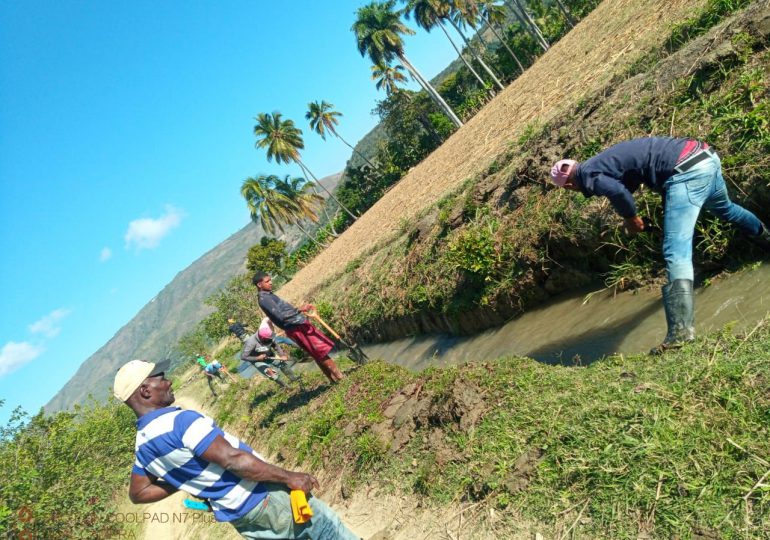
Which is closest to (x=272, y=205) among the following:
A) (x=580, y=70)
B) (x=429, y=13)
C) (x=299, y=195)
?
(x=299, y=195)

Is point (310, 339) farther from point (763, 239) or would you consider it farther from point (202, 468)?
point (763, 239)

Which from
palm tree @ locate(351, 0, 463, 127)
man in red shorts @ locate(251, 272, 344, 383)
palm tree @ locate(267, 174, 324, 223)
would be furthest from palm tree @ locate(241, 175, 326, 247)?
man in red shorts @ locate(251, 272, 344, 383)

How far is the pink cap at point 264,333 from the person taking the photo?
391 inches

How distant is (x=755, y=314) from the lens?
3936 millimetres

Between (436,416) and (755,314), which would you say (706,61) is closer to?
(755,314)

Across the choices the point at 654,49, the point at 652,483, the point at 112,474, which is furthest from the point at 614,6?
the point at 112,474

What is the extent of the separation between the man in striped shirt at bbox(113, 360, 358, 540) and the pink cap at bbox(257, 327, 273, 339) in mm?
6989

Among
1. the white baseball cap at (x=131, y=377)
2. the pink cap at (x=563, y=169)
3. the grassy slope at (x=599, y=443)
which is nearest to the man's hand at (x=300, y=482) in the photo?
the white baseball cap at (x=131, y=377)

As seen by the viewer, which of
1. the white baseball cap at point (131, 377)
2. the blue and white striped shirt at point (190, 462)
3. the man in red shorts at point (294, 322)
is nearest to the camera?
the blue and white striped shirt at point (190, 462)

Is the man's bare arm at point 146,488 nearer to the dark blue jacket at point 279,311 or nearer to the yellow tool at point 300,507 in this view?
the yellow tool at point 300,507

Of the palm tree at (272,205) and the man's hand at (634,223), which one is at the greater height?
the palm tree at (272,205)

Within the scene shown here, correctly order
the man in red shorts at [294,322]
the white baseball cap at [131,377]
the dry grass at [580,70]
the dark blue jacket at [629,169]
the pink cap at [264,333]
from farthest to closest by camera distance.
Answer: the pink cap at [264,333]
the dry grass at [580,70]
the man in red shorts at [294,322]
the dark blue jacket at [629,169]
the white baseball cap at [131,377]

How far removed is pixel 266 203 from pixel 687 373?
49.7m

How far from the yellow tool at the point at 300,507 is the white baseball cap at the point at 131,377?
Result: 42.8 inches
